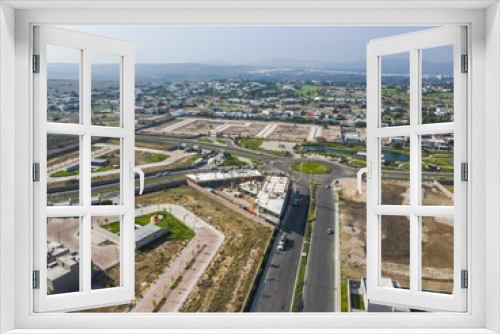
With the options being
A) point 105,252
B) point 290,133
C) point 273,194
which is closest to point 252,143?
point 290,133

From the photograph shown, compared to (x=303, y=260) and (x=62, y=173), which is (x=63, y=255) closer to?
(x=62, y=173)

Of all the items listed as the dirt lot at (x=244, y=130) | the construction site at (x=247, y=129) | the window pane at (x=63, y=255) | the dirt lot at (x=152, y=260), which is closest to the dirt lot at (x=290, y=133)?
the construction site at (x=247, y=129)

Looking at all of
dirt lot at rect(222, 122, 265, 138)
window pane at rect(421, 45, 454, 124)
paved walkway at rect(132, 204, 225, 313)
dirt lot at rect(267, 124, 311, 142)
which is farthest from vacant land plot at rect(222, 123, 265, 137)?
window pane at rect(421, 45, 454, 124)

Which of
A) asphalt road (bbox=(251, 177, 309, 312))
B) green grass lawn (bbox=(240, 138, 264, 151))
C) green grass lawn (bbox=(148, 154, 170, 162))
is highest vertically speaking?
green grass lawn (bbox=(240, 138, 264, 151))

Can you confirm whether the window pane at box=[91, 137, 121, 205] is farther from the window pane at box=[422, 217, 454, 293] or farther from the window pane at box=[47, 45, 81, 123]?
the window pane at box=[422, 217, 454, 293]

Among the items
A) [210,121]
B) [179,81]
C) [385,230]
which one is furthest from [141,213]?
[385,230]
